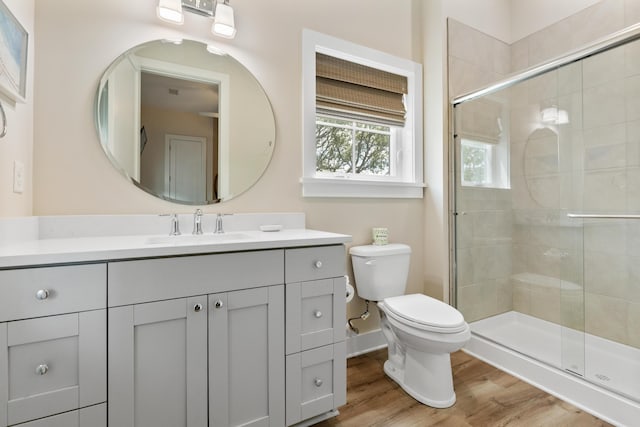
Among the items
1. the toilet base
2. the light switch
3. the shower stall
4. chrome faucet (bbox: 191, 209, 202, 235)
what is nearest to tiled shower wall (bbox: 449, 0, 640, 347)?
the shower stall

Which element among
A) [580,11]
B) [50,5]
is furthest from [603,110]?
[50,5]

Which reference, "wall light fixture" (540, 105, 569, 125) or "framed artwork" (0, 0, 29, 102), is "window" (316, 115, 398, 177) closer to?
"wall light fixture" (540, 105, 569, 125)

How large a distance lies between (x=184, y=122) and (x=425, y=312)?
5.35 ft

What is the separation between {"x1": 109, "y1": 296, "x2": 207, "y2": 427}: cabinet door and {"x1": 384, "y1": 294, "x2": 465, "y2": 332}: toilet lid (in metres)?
1.01

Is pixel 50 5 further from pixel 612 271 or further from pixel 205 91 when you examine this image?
pixel 612 271

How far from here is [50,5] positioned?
4.27ft

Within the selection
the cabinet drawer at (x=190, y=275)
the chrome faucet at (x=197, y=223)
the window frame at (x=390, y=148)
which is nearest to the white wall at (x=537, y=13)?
the window frame at (x=390, y=148)

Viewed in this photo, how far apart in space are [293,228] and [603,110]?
215 centimetres

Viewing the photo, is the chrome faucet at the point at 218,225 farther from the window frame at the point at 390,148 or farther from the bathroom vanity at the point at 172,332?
the window frame at the point at 390,148

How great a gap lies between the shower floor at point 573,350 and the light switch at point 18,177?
2646 millimetres

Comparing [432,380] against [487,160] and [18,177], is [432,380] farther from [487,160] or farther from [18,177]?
[18,177]

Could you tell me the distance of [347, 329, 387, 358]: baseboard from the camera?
2.03 m

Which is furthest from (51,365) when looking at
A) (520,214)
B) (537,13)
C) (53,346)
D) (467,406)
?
(537,13)

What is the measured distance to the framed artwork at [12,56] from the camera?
3.33ft
